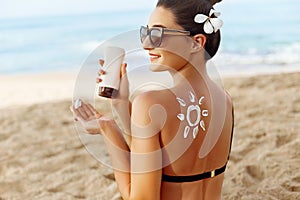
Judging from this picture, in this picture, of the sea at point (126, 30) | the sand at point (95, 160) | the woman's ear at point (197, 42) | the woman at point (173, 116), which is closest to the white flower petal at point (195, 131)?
the woman at point (173, 116)

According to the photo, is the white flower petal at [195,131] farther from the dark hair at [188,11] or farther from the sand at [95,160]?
the sand at [95,160]

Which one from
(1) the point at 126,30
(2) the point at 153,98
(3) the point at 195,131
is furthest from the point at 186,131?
(1) the point at 126,30

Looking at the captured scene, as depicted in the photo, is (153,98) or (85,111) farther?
(85,111)

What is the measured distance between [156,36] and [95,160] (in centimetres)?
158

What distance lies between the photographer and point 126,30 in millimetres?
10477

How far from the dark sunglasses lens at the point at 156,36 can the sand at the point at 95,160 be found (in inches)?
39.7

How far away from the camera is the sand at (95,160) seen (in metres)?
2.41

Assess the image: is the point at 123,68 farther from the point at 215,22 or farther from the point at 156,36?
the point at 215,22

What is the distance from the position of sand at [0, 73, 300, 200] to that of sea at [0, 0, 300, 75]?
282cm

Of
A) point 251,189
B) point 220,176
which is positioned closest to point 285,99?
point 251,189

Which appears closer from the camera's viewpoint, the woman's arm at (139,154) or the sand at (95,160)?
the woman's arm at (139,154)

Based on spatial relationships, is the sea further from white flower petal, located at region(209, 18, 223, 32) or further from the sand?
white flower petal, located at region(209, 18, 223, 32)

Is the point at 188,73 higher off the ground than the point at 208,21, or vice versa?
the point at 208,21

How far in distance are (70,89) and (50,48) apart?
15.5ft
